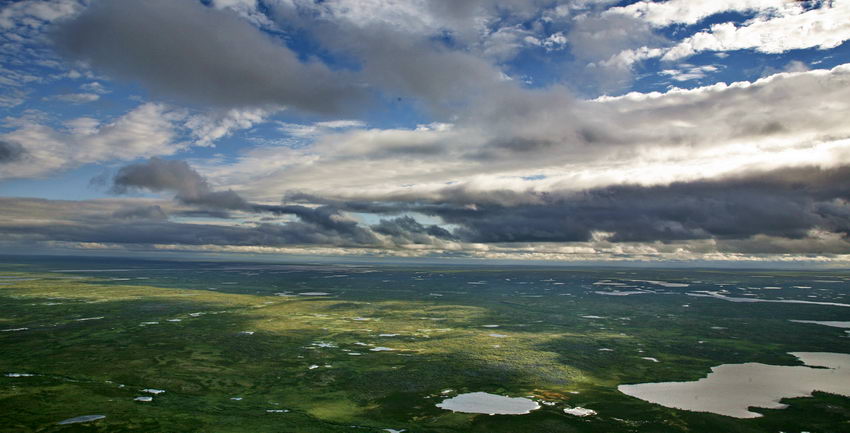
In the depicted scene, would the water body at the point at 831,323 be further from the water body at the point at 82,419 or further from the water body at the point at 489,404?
the water body at the point at 82,419

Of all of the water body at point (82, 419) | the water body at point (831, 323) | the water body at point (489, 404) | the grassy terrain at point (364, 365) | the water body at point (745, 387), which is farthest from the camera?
the water body at point (831, 323)

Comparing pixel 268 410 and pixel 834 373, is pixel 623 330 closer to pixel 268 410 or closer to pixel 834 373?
pixel 834 373

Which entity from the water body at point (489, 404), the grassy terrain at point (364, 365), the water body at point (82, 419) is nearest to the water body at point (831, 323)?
the grassy terrain at point (364, 365)

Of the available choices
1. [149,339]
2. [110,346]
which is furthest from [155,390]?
[149,339]

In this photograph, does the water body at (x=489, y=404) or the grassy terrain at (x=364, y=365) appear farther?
the water body at (x=489, y=404)

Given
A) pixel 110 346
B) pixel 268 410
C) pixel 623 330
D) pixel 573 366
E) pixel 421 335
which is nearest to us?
pixel 268 410

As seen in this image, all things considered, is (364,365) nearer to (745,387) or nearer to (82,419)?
(82,419)

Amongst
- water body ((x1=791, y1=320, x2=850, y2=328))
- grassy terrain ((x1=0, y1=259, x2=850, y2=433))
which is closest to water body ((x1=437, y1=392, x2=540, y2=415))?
grassy terrain ((x1=0, y1=259, x2=850, y2=433))
